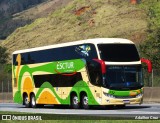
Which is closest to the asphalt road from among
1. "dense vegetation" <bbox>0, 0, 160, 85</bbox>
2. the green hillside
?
"dense vegetation" <bbox>0, 0, 160, 85</bbox>

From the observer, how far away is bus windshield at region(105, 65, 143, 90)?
27644 millimetres

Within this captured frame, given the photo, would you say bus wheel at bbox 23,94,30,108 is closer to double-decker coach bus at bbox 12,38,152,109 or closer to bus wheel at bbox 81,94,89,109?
double-decker coach bus at bbox 12,38,152,109

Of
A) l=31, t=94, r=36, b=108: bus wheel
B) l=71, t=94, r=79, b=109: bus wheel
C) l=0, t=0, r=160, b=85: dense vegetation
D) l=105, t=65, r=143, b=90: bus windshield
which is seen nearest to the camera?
l=105, t=65, r=143, b=90: bus windshield

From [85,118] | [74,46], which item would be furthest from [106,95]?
[85,118]

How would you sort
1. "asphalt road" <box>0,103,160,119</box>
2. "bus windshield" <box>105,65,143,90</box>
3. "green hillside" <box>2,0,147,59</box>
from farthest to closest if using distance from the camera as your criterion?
"green hillside" <box>2,0,147,59</box>, "bus windshield" <box>105,65,143,90</box>, "asphalt road" <box>0,103,160,119</box>

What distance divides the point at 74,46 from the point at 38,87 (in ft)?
16.4

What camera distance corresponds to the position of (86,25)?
99.9 metres

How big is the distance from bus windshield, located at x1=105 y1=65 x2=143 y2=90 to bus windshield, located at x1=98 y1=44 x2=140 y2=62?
1.55 feet

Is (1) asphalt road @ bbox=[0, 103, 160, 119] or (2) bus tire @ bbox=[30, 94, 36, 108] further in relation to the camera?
(2) bus tire @ bbox=[30, 94, 36, 108]

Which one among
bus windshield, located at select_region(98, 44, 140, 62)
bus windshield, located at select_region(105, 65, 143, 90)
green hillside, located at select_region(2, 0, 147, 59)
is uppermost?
green hillside, located at select_region(2, 0, 147, 59)

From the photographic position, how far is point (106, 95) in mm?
27656

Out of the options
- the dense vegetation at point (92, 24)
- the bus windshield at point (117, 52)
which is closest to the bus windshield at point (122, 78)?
the bus windshield at point (117, 52)

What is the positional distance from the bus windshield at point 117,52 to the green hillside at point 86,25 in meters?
57.9

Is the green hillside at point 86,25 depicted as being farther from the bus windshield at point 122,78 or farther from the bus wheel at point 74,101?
the bus windshield at point 122,78
